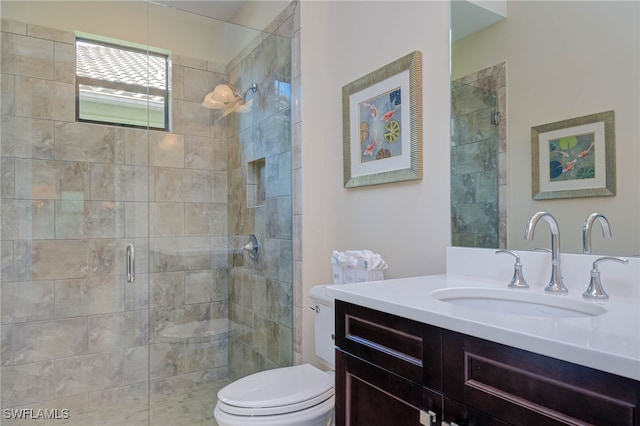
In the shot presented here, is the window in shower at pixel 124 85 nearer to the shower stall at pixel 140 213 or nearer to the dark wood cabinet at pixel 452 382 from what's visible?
the shower stall at pixel 140 213

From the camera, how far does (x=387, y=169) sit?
1.90 m

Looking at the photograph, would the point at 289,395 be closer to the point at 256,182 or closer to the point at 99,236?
the point at 256,182

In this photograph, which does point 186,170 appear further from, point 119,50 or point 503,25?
point 503,25

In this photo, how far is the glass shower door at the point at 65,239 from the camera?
2.32m

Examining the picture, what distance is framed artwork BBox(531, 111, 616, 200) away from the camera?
1148 mm

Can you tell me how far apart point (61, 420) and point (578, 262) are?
2.78m

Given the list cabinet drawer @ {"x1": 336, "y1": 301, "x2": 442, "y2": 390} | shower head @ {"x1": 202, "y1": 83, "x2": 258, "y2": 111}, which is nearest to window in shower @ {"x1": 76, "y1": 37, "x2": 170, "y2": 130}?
shower head @ {"x1": 202, "y1": 83, "x2": 258, "y2": 111}

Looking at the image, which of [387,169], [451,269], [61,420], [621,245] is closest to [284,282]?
[387,169]

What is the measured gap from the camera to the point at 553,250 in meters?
1.20

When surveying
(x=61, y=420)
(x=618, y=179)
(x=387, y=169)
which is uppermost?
(x=387, y=169)

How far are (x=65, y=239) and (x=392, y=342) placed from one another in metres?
2.28

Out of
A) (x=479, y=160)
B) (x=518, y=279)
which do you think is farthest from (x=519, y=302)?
(x=479, y=160)

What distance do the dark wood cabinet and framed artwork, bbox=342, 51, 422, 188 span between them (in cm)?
83

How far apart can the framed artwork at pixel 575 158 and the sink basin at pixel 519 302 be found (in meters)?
0.34
